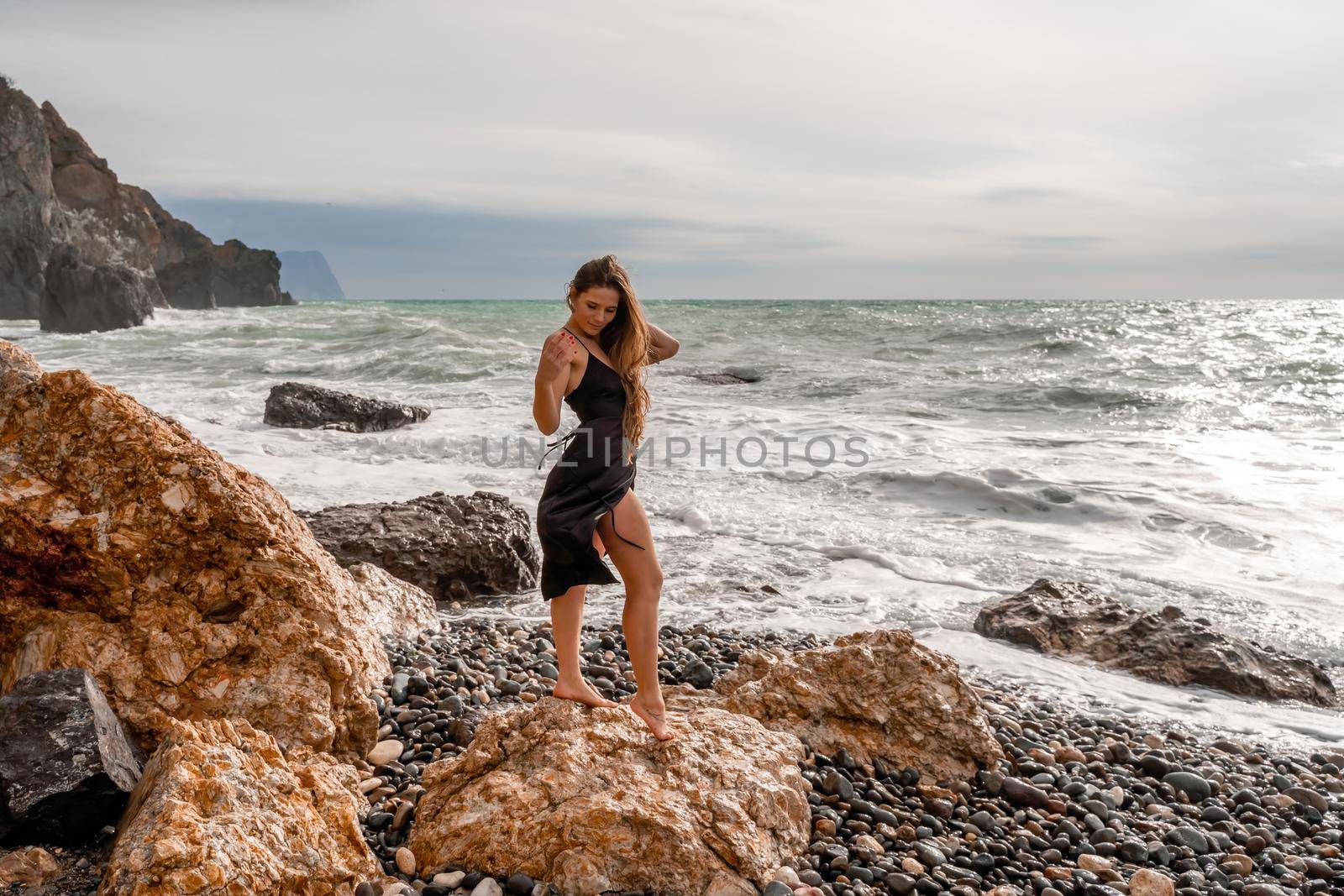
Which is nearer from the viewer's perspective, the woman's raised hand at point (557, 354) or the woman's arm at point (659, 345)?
the woman's raised hand at point (557, 354)

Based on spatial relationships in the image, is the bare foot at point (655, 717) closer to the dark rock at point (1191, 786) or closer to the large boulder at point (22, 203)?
the dark rock at point (1191, 786)

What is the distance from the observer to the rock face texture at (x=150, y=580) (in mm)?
3387

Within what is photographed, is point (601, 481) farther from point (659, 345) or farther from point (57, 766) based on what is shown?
point (57, 766)

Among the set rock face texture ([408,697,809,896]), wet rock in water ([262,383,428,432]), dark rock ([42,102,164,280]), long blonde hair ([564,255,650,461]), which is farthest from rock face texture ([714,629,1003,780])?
dark rock ([42,102,164,280])

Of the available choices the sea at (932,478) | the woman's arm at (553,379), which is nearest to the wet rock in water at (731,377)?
the sea at (932,478)

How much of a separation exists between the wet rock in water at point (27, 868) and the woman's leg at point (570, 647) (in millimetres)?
1721

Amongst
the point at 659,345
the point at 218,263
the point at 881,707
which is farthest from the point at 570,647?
the point at 218,263

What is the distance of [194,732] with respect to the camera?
2854 millimetres

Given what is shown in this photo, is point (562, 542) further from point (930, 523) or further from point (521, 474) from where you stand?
point (521, 474)

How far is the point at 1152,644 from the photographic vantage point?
5789 millimetres

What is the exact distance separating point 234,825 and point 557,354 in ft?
6.11

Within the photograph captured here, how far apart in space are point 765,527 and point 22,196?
201 ft

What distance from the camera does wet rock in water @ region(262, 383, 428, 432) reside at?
13.1 m

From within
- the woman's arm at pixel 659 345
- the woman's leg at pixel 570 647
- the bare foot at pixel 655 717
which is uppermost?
the woman's arm at pixel 659 345
